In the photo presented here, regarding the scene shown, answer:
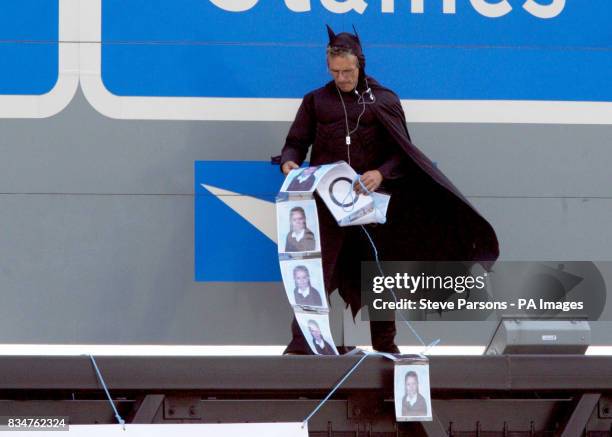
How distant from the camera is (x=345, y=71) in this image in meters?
4.23

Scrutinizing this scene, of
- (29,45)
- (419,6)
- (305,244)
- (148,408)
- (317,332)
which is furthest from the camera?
(419,6)

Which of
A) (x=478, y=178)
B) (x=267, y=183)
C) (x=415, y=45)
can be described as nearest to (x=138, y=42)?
(x=267, y=183)

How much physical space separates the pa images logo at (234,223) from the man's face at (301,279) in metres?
0.72

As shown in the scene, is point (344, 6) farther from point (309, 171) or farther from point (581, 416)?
point (581, 416)

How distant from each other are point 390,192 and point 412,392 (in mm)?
1008

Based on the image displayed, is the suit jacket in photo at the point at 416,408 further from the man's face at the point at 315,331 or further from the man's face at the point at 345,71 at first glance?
the man's face at the point at 345,71

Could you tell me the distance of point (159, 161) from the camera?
4.71 m

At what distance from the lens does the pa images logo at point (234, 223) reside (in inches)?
185

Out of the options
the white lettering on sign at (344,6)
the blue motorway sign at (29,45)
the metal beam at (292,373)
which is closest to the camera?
the metal beam at (292,373)

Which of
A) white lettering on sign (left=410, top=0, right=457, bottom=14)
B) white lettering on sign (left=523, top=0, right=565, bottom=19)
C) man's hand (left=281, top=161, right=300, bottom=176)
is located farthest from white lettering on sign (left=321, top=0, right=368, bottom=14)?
man's hand (left=281, top=161, right=300, bottom=176)

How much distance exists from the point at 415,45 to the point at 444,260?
3.31ft

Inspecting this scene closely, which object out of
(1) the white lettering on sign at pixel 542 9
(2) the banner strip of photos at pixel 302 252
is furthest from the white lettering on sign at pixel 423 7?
(2) the banner strip of photos at pixel 302 252

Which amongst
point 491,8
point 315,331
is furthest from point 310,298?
point 491,8

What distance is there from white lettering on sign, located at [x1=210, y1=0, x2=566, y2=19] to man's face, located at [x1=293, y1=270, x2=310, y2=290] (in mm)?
1335
